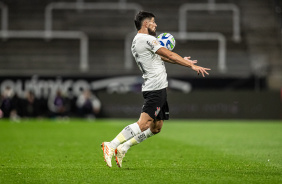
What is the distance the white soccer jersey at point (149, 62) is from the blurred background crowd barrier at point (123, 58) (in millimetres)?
19221

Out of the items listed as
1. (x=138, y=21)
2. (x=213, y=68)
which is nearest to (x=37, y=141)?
(x=138, y=21)

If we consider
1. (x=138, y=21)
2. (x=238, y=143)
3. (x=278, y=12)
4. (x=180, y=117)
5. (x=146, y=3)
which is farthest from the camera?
(x=146, y=3)

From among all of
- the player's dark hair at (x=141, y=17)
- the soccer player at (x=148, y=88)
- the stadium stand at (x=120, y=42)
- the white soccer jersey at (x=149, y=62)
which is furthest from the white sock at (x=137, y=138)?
the stadium stand at (x=120, y=42)

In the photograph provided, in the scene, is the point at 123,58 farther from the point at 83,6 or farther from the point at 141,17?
the point at 141,17

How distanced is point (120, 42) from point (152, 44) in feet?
74.9

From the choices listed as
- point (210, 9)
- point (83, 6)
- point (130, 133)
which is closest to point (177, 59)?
point (130, 133)

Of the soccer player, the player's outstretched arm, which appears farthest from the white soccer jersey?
the player's outstretched arm

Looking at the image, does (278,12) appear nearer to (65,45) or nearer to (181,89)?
(181,89)

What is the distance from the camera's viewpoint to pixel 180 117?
91.2 ft

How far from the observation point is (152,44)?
8.16 metres

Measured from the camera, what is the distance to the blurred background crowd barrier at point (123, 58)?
27.7 meters

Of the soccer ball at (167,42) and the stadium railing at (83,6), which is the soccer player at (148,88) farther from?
the stadium railing at (83,6)

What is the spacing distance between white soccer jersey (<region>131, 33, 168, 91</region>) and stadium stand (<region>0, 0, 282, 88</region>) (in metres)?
19.6

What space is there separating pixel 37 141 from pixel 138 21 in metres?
7.03
